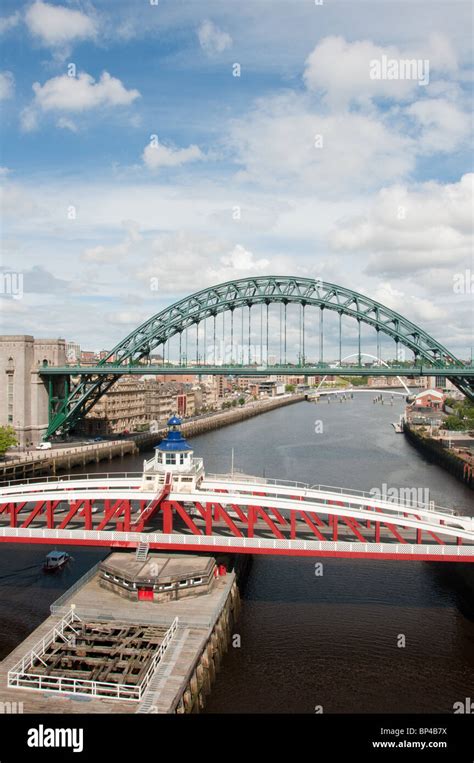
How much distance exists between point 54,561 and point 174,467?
6.12 m

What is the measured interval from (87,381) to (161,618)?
3681 centimetres

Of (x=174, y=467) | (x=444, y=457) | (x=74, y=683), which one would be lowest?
(x=74, y=683)

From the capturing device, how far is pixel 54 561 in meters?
21.2

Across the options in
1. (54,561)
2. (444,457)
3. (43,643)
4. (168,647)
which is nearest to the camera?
(168,647)

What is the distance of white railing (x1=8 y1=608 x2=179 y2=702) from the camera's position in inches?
472

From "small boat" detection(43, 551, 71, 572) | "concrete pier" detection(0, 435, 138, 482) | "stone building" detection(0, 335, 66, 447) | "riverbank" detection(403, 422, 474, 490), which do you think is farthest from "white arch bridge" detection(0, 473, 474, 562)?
"stone building" detection(0, 335, 66, 447)

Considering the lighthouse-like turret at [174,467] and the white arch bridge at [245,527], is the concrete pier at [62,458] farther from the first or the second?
the lighthouse-like turret at [174,467]

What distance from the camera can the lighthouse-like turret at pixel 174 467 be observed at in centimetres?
1847

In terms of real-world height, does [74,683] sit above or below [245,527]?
below

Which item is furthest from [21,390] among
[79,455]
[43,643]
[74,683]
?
[74,683]

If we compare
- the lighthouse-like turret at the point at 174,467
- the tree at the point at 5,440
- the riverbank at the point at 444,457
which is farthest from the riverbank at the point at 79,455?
the riverbank at the point at 444,457

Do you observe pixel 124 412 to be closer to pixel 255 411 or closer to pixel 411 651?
pixel 255 411

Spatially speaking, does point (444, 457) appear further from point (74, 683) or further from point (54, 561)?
point (74, 683)
